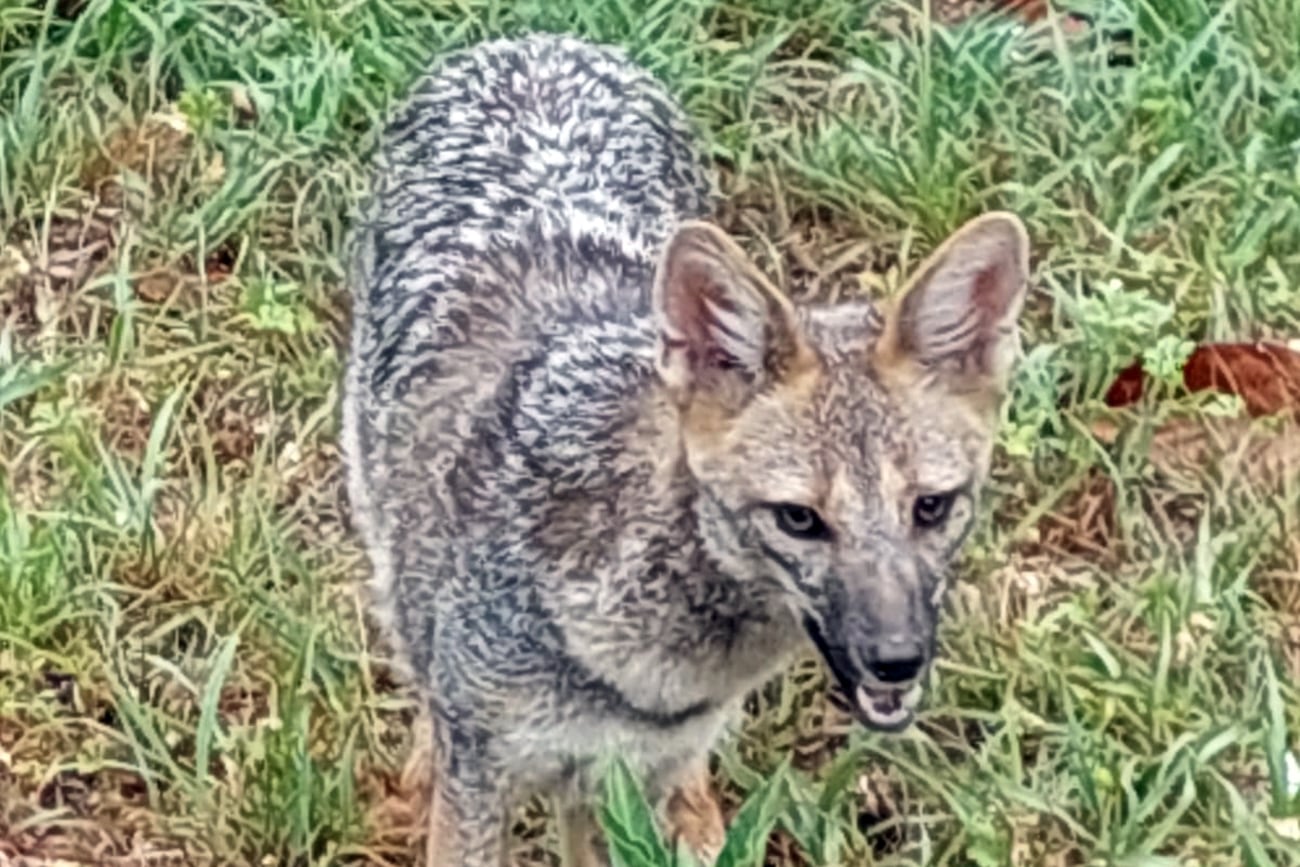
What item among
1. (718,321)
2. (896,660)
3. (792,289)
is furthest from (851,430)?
(792,289)

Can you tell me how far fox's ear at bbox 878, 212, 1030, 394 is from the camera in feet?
15.6

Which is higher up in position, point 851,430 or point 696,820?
point 851,430

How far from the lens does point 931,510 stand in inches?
184

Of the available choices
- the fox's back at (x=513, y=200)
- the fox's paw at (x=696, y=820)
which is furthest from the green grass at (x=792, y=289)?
the fox's back at (x=513, y=200)

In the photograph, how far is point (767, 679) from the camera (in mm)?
5195

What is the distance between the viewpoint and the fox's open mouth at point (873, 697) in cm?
463

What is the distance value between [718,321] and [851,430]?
258 mm

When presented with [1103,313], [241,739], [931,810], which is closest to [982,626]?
[931,810]

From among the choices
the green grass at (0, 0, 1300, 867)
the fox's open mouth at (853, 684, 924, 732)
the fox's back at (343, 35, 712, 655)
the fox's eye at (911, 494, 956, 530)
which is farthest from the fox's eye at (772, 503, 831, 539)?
the green grass at (0, 0, 1300, 867)

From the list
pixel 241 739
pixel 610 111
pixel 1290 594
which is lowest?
pixel 241 739

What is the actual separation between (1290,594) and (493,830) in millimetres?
1740

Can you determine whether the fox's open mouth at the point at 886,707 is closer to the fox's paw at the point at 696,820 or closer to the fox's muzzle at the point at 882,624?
the fox's muzzle at the point at 882,624

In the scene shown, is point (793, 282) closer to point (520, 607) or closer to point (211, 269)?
point (211, 269)

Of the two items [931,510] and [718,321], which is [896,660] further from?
[718,321]
